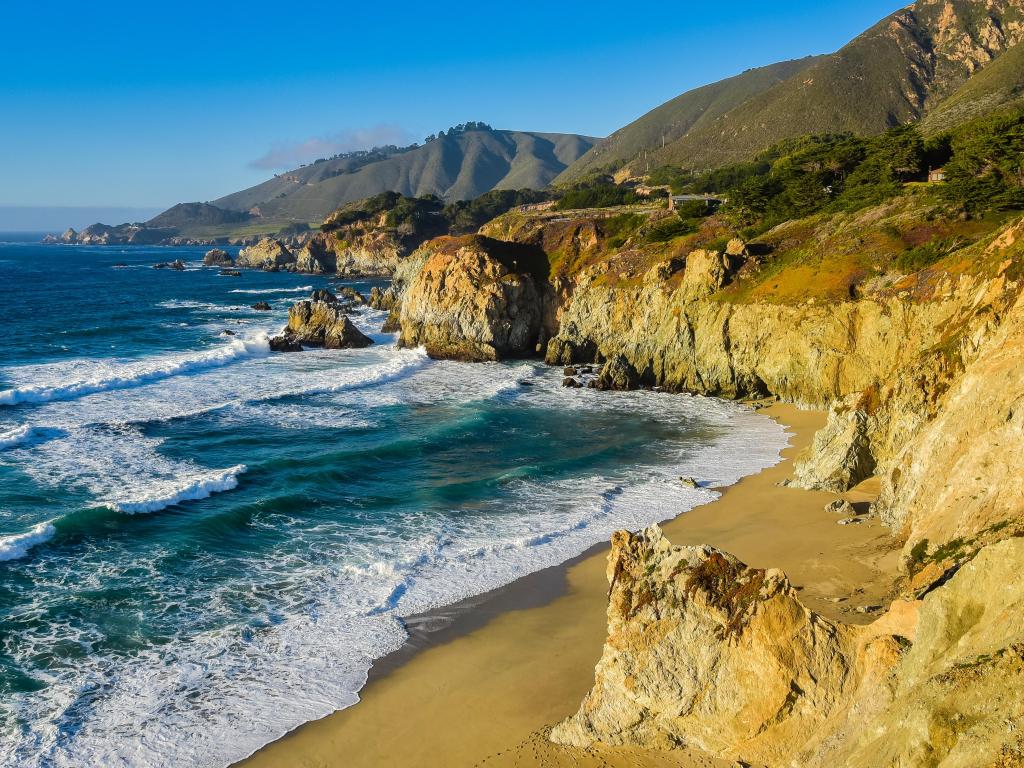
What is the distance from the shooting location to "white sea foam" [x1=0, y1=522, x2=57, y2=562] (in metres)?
21.2

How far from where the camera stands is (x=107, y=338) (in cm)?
6203

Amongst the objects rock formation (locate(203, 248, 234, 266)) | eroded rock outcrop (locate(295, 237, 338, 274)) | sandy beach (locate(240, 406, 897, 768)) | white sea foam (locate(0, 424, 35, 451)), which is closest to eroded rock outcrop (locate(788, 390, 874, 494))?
sandy beach (locate(240, 406, 897, 768))

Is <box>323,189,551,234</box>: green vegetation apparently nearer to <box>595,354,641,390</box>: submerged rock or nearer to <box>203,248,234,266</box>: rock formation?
<box>203,248,234,266</box>: rock formation

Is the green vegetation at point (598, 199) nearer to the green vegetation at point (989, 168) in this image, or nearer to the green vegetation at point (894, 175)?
the green vegetation at point (894, 175)

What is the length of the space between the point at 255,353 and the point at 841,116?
117 meters

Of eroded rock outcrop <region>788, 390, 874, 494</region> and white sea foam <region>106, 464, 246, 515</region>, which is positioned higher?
eroded rock outcrop <region>788, 390, 874, 494</region>

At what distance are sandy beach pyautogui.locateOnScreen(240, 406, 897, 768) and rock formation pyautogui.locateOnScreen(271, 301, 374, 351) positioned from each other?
40113mm

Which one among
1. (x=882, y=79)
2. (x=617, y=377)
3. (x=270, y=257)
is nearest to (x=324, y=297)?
(x=617, y=377)

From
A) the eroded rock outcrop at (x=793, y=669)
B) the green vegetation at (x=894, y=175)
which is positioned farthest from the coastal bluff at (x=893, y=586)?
the green vegetation at (x=894, y=175)

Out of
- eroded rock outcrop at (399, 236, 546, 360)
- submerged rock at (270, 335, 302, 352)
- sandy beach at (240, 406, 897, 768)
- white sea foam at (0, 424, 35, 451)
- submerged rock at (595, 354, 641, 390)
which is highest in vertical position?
eroded rock outcrop at (399, 236, 546, 360)

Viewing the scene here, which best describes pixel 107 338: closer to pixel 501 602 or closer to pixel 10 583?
pixel 10 583

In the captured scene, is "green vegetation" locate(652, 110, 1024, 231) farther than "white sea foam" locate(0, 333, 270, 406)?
No

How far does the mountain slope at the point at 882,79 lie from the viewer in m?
131

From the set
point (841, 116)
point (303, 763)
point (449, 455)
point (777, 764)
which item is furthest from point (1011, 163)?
point (841, 116)
